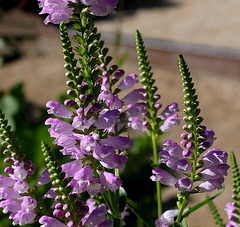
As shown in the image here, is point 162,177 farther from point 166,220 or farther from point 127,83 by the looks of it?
point 127,83

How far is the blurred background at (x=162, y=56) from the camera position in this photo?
3.49 metres

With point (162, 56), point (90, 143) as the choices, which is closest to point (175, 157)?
point (90, 143)

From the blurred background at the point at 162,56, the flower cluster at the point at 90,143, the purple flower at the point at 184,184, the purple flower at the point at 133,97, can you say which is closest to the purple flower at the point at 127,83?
the purple flower at the point at 133,97

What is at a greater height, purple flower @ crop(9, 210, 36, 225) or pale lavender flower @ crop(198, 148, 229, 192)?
pale lavender flower @ crop(198, 148, 229, 192)

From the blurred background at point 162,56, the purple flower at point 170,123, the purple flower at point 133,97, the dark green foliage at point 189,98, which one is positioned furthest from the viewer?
the blurred background at point 162,56

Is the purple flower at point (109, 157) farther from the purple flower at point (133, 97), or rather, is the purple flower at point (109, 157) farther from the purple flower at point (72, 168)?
the purple flower at point (133, 97)

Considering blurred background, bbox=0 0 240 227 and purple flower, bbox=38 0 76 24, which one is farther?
blurred background, bbox=0 0 240 227

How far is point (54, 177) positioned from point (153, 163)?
26 cm

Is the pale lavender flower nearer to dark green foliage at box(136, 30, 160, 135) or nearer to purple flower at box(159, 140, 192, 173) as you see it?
purple flower at box(159, 140, 192, 173)

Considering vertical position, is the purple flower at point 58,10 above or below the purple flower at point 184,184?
above

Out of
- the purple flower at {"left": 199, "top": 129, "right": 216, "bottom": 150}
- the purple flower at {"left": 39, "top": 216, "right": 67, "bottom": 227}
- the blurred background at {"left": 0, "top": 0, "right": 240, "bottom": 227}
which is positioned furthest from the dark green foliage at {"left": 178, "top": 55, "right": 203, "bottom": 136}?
the blurred background at {"left": 0, "top": 0, "right": 240, "bottom": 227}

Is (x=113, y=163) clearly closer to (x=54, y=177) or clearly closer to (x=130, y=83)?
(x=54, y=177)

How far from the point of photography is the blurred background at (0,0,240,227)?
3.49 m

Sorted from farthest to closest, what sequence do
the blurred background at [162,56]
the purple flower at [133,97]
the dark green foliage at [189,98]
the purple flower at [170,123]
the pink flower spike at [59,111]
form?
the blurred background at [162,56], the purple flower at [170,123], the purple flower at [133,97], the pink flower spike at [59,111], the dark green foliage at [189,98]
